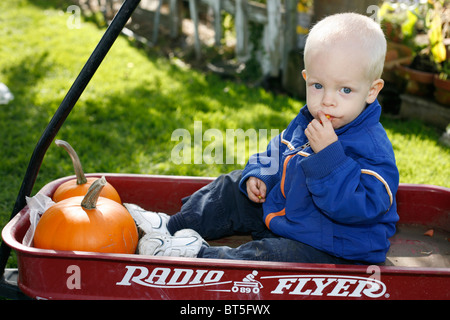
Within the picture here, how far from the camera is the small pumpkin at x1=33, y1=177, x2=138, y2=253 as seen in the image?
2.09m

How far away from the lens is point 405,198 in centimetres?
275

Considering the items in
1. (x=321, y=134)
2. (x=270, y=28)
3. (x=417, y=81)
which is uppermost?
(x=270, y=28)

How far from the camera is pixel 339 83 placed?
200cm

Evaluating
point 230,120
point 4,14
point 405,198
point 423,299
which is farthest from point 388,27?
point 4,14

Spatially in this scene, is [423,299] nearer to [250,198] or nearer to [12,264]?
[250,198]

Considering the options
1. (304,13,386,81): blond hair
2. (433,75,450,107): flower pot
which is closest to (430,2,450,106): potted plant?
(433,75,450,107): flower pot

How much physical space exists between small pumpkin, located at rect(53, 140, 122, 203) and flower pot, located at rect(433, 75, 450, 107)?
3275 millimetres

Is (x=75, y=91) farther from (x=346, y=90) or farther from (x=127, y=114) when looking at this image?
(x=127, y=114)

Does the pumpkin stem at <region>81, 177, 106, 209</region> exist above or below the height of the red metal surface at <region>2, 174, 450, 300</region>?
above

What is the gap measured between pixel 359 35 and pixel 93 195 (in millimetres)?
1305

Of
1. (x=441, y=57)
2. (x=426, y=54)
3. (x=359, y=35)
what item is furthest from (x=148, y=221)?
(x=426, y=54)

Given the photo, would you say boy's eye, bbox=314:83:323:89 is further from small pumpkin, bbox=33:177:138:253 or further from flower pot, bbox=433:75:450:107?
flower pot, bbox=433:75:450:107

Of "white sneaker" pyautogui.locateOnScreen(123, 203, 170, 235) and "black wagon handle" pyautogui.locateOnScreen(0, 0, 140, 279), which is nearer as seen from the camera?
"black wagon handle" pyautogui.locateOnScreen(0, 0, 140, 279)

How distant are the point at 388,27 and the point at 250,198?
363 cm
